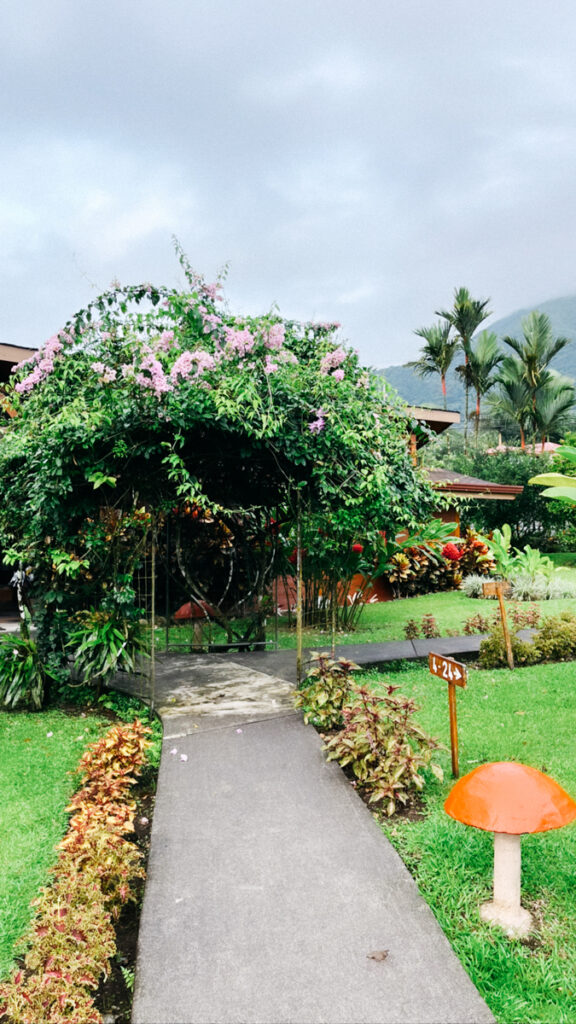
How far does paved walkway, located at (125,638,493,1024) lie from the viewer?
7.65 ft

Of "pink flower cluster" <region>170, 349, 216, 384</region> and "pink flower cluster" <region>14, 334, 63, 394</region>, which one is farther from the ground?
"pink flower cluster" <region>14, 334, 63, 394</region>

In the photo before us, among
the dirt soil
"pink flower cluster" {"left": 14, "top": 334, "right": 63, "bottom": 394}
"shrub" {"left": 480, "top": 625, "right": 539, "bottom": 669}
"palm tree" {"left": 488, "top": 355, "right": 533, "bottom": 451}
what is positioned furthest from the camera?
"palm tree" {"left": 488, "top": 355, "right": 533, "bottom": 451}

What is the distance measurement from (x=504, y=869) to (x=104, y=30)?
10.0 m

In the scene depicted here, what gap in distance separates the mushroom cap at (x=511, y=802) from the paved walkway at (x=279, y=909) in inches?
19.4

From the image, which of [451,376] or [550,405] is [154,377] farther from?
[451,376]

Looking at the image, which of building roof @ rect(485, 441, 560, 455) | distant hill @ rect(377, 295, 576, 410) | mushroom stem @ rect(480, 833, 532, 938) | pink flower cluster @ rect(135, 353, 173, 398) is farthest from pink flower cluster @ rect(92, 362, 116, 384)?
distant hill @ rect(377, 295, 576, 410)

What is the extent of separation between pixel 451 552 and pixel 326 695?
928 centimetres

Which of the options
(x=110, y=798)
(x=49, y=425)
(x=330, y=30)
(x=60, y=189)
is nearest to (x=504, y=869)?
(x=110, y=798)

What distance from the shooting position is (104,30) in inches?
336

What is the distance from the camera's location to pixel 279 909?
289 centimetres

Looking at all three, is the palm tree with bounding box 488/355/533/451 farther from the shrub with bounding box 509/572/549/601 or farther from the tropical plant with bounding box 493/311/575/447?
the shrub with bounding box 509/572/549/601

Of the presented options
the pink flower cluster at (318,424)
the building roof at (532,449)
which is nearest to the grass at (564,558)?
the building roof at (532,449)

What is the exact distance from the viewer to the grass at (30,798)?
10.1ft

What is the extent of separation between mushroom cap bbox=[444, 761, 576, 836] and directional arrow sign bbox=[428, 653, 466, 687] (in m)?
0.94
